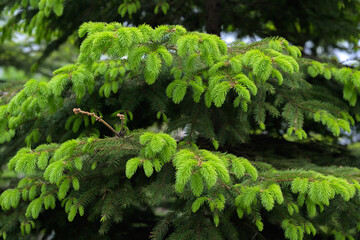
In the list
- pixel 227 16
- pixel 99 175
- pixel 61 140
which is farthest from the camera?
pixel 227 16

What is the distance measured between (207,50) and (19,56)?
7.53 meters

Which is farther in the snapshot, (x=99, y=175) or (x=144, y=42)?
(x=99, y=175)

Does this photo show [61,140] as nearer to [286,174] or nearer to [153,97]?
[153,97]

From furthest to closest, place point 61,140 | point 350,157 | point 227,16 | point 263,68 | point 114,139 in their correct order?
1. point 227,16
2. point 350,157
3. point 61,140
4. point 114,139
5. point 263,68

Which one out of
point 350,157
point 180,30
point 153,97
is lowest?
point 350,157

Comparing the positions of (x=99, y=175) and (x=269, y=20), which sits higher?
(x=269, y=20)

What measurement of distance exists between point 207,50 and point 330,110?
4.51 feet

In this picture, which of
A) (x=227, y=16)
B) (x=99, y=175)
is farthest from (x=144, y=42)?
(x=227, y=16)

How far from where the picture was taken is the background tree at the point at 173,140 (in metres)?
2.23

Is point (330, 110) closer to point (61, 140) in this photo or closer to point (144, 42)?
point (144, 42)

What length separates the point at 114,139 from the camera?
92.7 inches

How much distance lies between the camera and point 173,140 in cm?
222

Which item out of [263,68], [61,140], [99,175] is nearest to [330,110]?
[263,68]

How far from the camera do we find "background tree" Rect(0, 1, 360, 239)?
223cm
